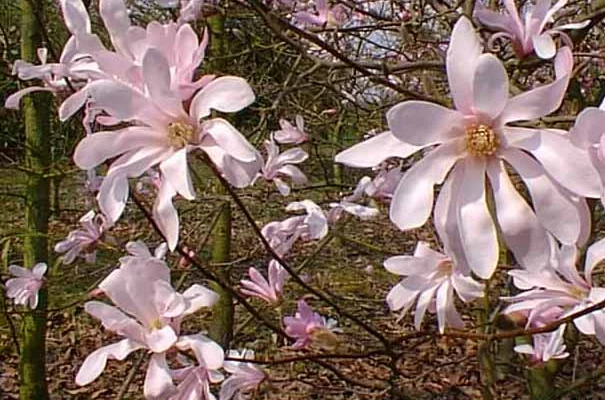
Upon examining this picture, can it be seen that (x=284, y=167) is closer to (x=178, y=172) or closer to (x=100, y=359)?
(x=100, y=359)

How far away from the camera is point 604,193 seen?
0.59 m

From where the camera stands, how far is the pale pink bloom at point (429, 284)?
1046 millimetres

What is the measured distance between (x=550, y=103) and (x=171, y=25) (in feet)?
1.03

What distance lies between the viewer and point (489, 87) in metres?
0.59

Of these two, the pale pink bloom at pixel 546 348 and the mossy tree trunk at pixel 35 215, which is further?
the mossy tree trunk at pixel 35 215

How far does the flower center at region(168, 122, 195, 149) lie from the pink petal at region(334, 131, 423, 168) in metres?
0.15

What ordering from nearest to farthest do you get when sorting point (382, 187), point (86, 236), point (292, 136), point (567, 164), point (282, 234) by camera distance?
point (567, 164) → point (282, 234) → point (382, 187) → point (86, 236) → point (292, 136)

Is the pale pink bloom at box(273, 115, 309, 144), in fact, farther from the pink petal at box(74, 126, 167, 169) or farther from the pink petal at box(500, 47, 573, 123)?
the pink petal at box(500, 47, 573, 123)

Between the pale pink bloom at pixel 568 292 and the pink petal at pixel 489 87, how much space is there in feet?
0.96

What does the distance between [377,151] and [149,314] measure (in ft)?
1.07

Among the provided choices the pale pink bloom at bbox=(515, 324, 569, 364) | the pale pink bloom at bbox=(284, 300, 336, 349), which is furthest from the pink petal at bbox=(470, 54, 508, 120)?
the pale pink bloom at bbox=(515, 324, 569, 364)

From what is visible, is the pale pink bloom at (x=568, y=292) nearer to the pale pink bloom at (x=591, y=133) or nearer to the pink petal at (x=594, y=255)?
the pink petal at (x=594, y=255)

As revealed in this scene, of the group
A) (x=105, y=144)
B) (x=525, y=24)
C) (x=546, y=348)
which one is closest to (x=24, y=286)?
(x=546, y=348)

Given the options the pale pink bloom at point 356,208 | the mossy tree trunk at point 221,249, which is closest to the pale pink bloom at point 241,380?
the pale pink bloom at point 356,208
